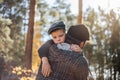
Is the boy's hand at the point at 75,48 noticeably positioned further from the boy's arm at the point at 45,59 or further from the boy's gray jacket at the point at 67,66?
the boy's arm at the point at 45,59

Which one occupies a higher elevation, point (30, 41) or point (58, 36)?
point (58, 36)

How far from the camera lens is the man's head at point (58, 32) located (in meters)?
2.41

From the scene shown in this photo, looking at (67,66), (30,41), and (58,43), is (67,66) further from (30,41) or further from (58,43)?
(30,41)

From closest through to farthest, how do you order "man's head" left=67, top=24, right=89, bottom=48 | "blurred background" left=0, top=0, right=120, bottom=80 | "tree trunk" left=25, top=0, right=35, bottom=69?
"man's head" left=67, top=24, right=89, bottom=48 → "tree trunk" left=25, top=0, right=35, bottom=69 → "blurred background" left=0, top=0, right=120, bottom=80

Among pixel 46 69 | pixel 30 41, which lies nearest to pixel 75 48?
pixel 46 69

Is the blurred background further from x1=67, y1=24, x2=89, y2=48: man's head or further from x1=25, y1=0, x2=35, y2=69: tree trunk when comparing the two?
x1=67, y1=24, x2=89, y2=48: man's head

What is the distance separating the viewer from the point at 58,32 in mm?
2441

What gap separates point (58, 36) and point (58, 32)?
1.3 inches

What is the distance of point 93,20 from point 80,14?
29.9m

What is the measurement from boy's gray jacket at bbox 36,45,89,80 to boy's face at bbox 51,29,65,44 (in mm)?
45

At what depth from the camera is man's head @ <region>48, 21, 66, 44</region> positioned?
241 centimetres

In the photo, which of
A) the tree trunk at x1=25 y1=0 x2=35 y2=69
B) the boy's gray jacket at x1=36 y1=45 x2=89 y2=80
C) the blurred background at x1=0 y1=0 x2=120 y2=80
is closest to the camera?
the boy's gray jacket at x1=36 y1=45 x2=89 y2=80

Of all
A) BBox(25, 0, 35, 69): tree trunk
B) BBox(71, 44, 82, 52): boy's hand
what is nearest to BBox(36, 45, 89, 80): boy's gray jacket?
BBox(71, 44, 82, 52): boy's hand

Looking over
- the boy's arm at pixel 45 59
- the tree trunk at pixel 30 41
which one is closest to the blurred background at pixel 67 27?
the tree trunk at pixel 30 41
